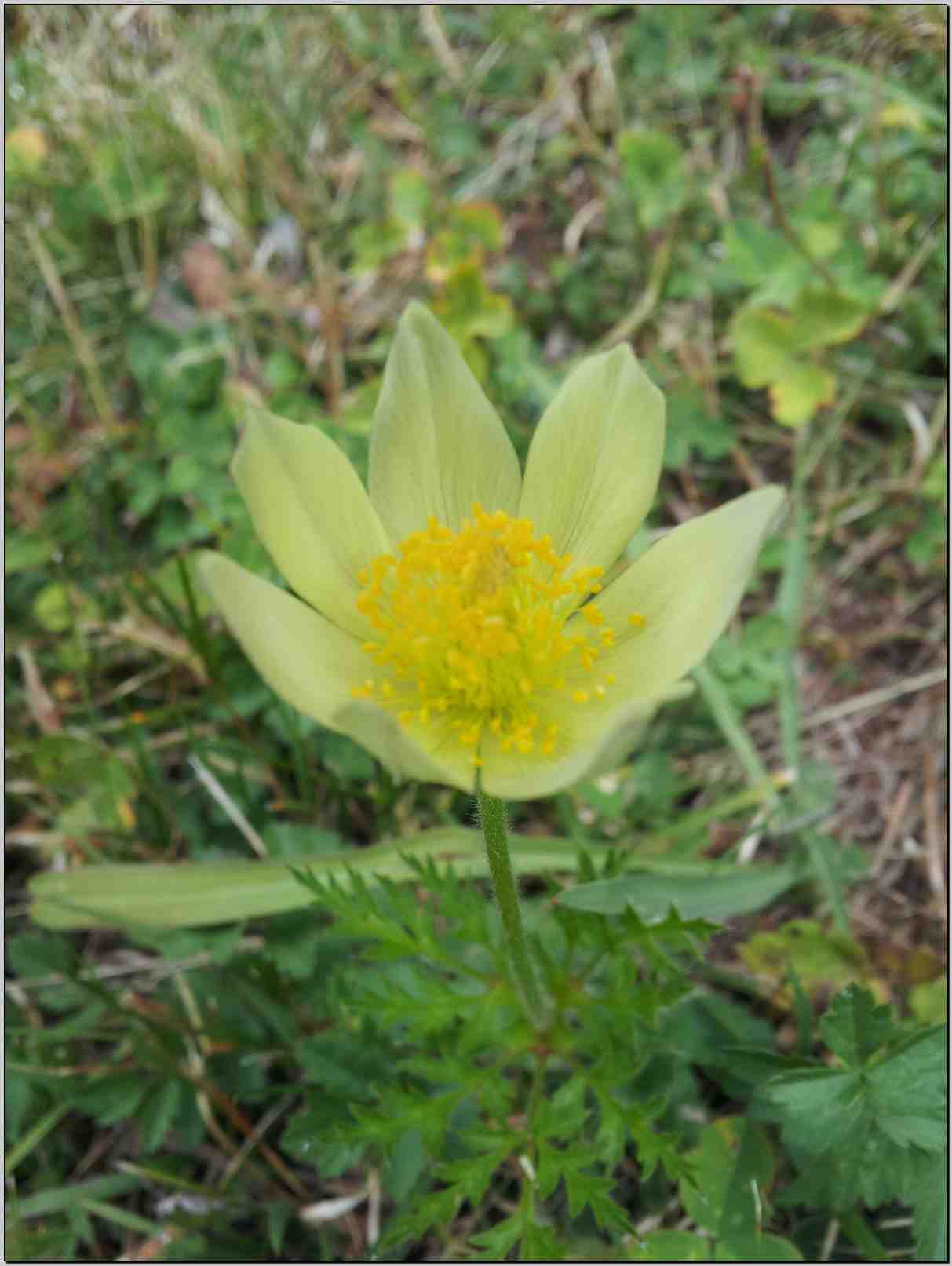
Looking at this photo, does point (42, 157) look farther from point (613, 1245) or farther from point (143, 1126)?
point (613, 1245)

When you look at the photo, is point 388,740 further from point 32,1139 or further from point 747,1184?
point 32,1139

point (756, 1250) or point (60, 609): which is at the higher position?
point (60, 609)

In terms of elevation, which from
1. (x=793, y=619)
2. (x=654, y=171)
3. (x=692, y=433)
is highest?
(x=654, y=171)

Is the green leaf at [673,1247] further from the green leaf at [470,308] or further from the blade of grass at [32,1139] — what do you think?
the green leaf at [470,308]

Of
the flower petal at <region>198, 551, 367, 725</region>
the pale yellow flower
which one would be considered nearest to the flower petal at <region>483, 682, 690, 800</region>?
the pale yellow flower

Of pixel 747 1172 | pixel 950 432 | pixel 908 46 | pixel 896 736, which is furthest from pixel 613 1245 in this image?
pixel 908 46

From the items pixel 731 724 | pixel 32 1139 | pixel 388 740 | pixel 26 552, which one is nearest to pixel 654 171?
pixel 731 724

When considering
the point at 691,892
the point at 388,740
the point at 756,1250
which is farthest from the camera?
the point at 691,892

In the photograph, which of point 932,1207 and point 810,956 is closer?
point 932,1207
